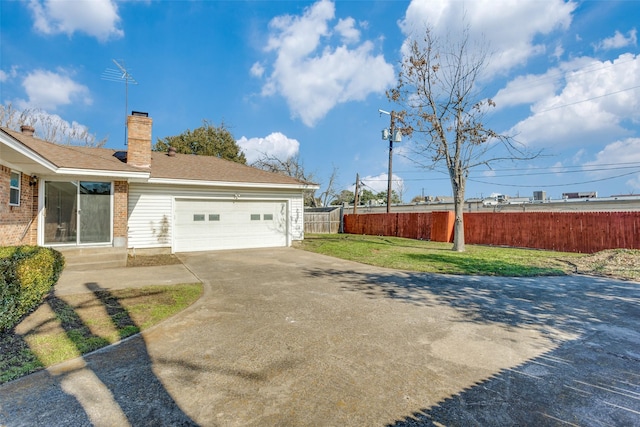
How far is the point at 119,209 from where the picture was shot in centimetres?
958

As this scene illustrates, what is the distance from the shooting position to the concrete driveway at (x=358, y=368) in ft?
7.77

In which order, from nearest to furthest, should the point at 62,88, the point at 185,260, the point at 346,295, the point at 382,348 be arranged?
the point at 382,348 → the point at 346,295 → the point at 185,260 → the point at 62,88

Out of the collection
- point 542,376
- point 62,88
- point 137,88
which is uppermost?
point 62,88

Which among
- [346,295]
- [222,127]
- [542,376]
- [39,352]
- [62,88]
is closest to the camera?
[542,376]

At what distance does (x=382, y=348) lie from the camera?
3572 mm

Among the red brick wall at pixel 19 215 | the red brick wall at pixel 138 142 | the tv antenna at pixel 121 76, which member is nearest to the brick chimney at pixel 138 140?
the red brick wall at pixel 138 142

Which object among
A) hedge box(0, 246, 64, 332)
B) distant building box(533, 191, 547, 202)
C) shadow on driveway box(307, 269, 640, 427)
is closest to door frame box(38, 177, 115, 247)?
hedge box(0, 246, 64, 332)

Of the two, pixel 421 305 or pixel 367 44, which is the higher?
pixel 367 44

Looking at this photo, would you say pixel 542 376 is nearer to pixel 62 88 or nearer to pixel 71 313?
pixel 71 313

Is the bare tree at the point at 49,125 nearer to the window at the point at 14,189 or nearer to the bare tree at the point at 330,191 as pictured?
the window at the point at 14,189

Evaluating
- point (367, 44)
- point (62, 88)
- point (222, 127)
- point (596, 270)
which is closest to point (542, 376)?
point (596, 270)

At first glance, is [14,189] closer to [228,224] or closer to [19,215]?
[19,215]

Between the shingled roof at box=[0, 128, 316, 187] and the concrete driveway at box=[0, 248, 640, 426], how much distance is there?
6414 millimetres

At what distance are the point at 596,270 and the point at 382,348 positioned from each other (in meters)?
8.64
